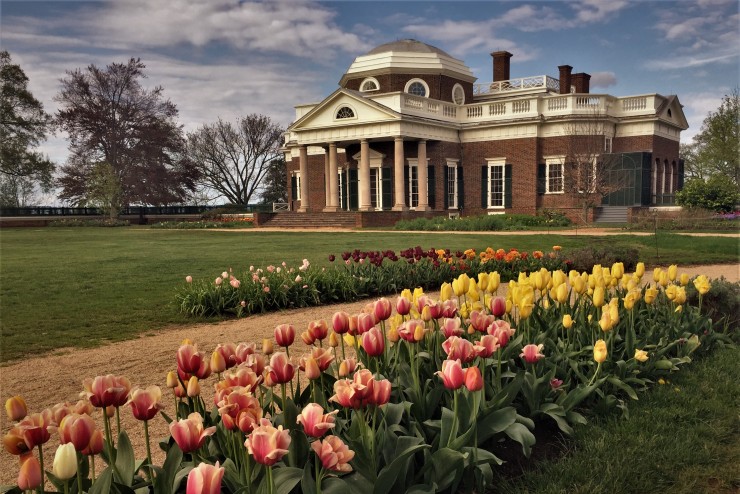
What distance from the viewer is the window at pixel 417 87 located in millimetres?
36094

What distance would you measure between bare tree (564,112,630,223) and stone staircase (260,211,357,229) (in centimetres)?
1154

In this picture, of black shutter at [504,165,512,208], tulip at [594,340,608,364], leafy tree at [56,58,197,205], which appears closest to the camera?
tulip at [594,340,608,364]

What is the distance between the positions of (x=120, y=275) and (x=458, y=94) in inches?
1171

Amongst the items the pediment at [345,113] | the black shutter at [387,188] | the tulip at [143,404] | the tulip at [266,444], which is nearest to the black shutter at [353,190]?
the black shutter at [387,188]

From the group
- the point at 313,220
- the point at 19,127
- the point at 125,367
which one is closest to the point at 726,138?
the point at 313,220

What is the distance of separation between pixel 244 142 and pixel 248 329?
182 feet

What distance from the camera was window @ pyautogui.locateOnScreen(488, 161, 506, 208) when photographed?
3347 cm

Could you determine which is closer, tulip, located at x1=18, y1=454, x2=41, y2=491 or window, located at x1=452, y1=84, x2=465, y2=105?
tulip, located at x1=18, y1=454, x2=41, y2=491

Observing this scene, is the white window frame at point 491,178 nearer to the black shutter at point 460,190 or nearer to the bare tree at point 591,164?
the black shutter at point 460,190

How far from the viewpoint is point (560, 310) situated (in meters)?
4.75

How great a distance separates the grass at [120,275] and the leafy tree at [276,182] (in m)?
42.4

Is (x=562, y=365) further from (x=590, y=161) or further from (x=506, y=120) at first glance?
(x=506, y=120)

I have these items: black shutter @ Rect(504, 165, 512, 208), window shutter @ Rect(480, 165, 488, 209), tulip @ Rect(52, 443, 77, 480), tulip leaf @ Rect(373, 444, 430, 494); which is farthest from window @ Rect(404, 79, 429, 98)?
tulip @ Rect(52, 443, 77, 480)

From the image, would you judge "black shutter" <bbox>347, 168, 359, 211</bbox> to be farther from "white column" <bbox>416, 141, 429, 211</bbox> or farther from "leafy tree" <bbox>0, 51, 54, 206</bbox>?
"leafy tree" <bbox>0, 51, 54, 206</bbox>
